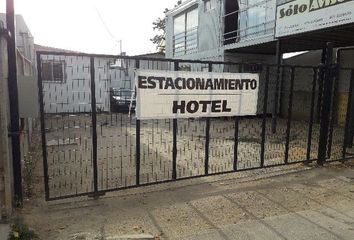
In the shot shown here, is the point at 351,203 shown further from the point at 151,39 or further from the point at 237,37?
the point at 151,39

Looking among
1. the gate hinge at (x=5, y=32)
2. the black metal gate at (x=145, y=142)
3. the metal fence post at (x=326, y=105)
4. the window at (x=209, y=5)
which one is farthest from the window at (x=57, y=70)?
the window at (x=209, y=5)

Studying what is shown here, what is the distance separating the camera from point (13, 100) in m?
4.55

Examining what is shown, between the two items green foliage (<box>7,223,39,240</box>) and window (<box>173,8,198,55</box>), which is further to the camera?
window (<box>173,8,198,55</box>)

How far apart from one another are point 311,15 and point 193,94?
22.0 feet

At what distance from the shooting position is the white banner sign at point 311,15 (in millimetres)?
9281

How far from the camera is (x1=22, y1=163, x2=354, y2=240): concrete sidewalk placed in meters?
4.21

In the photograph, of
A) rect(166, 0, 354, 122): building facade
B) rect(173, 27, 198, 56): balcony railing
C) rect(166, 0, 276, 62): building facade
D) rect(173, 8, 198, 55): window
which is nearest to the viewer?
rect(166, 0, 354, 122): building facade

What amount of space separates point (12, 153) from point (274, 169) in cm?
501

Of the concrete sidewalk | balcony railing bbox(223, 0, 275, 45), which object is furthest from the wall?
the concrete sidewalk

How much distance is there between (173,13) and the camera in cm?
2156

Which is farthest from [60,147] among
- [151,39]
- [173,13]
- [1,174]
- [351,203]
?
[151,39]

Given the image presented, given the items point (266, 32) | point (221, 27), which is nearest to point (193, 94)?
point (266, 32)

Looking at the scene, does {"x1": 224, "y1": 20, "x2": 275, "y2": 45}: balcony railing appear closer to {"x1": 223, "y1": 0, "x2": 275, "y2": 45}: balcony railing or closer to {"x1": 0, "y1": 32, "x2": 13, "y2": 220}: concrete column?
{"x1": 223, "y1": 0, "x2": 275, "y2": 45}: balcony railing

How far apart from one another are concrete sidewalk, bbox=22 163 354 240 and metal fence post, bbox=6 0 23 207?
1.61ft
